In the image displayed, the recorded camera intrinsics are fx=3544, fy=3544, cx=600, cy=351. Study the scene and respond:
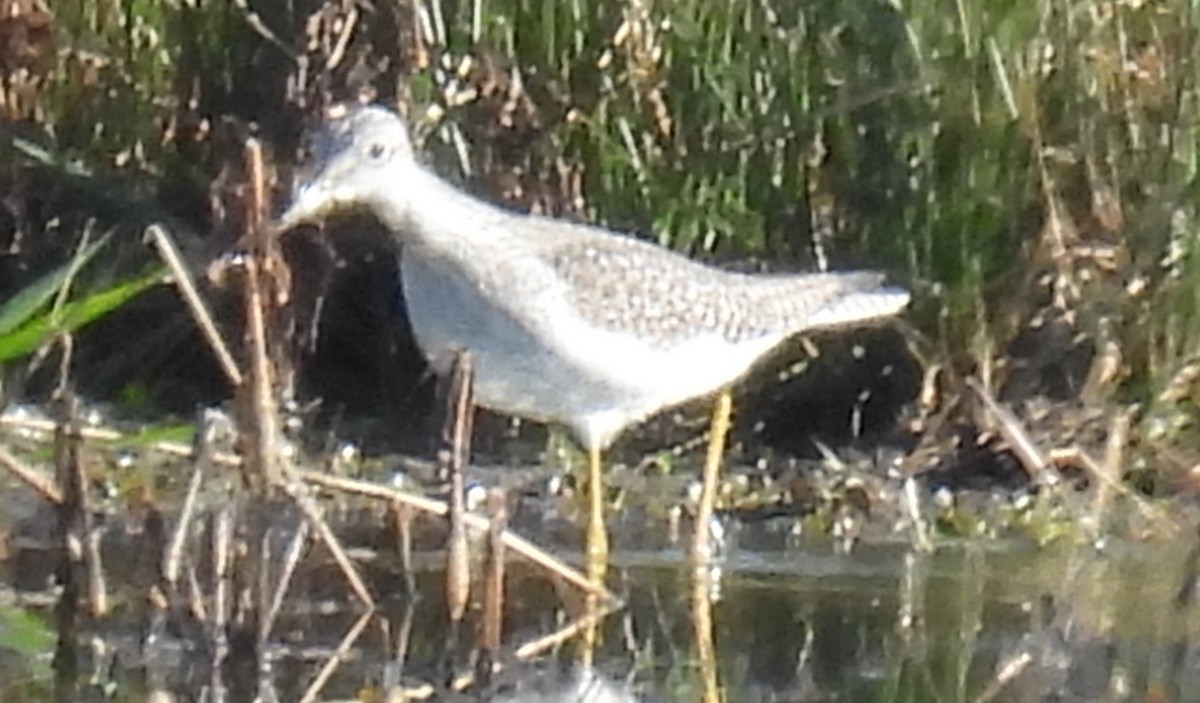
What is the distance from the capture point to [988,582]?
6.29m

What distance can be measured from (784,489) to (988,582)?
740 millimetres

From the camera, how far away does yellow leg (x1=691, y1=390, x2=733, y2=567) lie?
6332 millimetres

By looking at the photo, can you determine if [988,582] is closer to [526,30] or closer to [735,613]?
[735,613]

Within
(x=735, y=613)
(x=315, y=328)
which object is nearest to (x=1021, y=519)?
(x=735, y=613)

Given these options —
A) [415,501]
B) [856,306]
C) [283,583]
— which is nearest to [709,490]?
[856,306]

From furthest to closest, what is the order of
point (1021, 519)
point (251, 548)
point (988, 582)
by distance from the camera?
point (1021, 519), point (988, 582), point (251, 548)

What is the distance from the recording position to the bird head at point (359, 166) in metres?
5.96

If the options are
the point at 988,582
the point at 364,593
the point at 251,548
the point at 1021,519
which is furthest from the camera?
the point at 1021,519

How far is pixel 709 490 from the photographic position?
634 cm

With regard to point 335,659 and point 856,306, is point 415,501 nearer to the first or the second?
point 335,659

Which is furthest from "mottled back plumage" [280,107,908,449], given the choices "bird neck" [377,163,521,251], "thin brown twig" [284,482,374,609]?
"thin brown twig" [284,482,374,609]

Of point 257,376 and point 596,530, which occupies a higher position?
point 257,376

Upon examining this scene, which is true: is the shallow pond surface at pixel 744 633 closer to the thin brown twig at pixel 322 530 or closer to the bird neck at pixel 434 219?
the thin brown twig at pixel 322 530

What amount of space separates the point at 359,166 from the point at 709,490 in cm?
90
